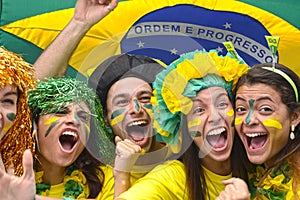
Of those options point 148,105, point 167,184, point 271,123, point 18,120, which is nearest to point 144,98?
point 148,105

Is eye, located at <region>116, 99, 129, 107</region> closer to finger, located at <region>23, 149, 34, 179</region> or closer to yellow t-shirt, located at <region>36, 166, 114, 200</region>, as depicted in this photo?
yellow t-shirt, located at <region>36, 166, 114, 200</region>

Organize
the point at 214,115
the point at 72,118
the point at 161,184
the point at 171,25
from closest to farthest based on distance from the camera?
1. the point at 161,184
2. the point at 214,115
3. the point at 72,118
4. the point at 171,25

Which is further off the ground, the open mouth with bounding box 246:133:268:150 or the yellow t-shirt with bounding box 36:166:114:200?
the open mouth with bounding box 246:133:268:150

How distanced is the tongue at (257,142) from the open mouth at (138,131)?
1.48 ft

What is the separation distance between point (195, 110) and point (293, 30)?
1447 millimetres

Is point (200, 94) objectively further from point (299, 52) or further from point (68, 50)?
point (299, 52)

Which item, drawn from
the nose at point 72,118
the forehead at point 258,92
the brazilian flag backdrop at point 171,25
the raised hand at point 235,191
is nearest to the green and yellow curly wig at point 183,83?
the forehead at point 258,92

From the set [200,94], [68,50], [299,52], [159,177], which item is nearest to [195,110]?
[200,94]

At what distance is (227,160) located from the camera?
10.4 ft

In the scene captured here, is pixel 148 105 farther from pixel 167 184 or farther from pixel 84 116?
pixel 167 184

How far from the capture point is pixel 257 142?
10.1ft

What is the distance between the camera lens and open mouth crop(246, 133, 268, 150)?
10.0 feet

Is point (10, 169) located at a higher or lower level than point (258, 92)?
lower

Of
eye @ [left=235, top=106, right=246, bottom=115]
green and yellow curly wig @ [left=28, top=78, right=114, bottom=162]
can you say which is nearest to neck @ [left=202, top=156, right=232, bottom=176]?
eye @ [left=235, top=106, right=246, bottom=115]
